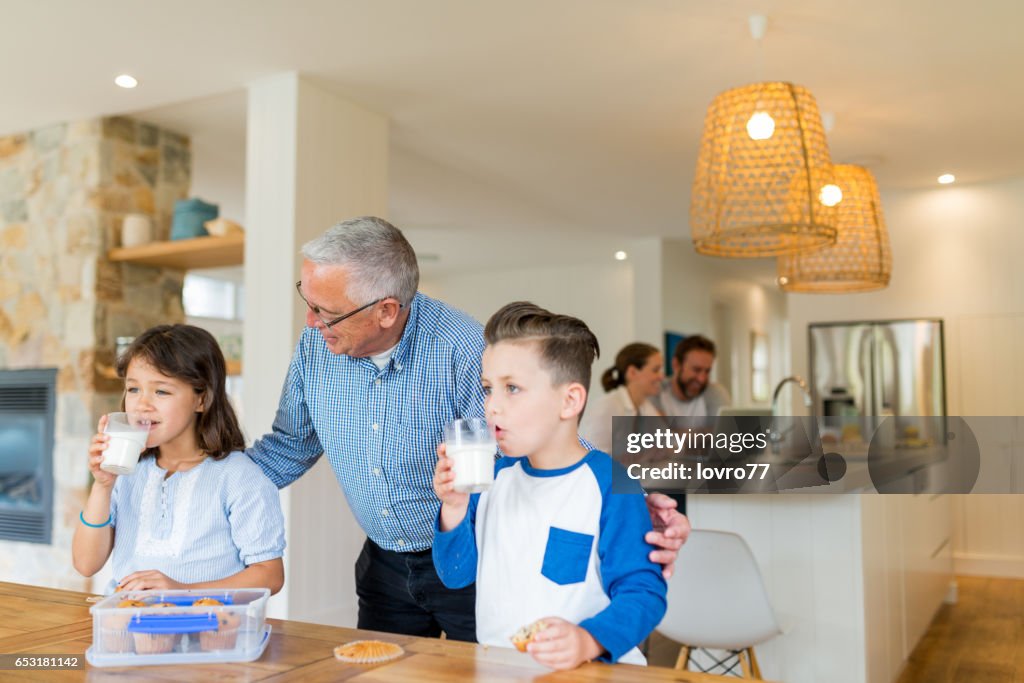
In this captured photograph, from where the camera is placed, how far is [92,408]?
4398 mm

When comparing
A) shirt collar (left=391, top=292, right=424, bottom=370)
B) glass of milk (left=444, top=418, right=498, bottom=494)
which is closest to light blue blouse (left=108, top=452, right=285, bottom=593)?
shirt collar (left=391, top=292, right=424, bottom=370)

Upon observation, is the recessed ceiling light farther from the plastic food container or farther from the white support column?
the plastic food container

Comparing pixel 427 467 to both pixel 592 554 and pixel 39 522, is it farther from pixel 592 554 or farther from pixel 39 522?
pixel 39 522

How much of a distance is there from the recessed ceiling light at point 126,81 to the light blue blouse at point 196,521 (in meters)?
2.86

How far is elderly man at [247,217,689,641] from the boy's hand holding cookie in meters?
0.36

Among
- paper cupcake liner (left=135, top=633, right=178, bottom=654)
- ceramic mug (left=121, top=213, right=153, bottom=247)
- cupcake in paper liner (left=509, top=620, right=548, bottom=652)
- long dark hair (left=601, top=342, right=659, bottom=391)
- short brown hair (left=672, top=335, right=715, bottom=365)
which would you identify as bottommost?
paper cupcake liner (left=135, top=633, right=178, bottom=654)

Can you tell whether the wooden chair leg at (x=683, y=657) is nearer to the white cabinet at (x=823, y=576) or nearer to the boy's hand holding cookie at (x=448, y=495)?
the white cabinet at (x=823, y=576)

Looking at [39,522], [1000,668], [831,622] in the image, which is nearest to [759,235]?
[831,622]

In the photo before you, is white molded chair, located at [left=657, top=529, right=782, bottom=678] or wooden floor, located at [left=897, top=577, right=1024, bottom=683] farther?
wooden floor, located at [left=897, top=577, right=1024, bottom=683]

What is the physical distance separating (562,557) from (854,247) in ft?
11.6

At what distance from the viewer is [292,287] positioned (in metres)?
3.88

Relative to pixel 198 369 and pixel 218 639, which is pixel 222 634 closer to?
pixel 218 639

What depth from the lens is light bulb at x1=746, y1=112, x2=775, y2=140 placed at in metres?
3.26

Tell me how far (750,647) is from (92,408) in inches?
133
